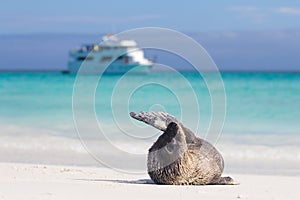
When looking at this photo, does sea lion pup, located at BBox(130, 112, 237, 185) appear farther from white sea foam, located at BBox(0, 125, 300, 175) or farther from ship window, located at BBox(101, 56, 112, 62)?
ship window, located at BBox(101, 56, 112, 62)

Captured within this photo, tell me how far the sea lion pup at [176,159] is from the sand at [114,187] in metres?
0.16

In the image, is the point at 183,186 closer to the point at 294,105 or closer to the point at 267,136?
the point at 267,136

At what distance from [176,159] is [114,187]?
79 centimetres

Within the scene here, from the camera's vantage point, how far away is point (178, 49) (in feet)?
31.4

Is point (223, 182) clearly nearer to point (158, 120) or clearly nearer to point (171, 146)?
point (171, 146)

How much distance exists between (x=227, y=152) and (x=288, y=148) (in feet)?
4.68

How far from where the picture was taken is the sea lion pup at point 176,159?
787cm

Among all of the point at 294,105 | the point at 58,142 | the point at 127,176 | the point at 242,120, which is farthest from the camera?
the point at 294,105

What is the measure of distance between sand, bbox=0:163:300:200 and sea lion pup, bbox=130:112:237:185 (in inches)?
6.4

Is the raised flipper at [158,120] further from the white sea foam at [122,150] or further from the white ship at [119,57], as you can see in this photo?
the white ship at [119,57]

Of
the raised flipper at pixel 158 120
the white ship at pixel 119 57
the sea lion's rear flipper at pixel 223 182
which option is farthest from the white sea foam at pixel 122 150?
the white ship at pixel 119 57

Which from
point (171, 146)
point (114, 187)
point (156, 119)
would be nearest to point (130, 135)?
point (156, 119)

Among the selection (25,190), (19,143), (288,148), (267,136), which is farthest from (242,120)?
(25,190)

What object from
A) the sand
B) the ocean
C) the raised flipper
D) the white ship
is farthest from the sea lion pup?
the white ship
